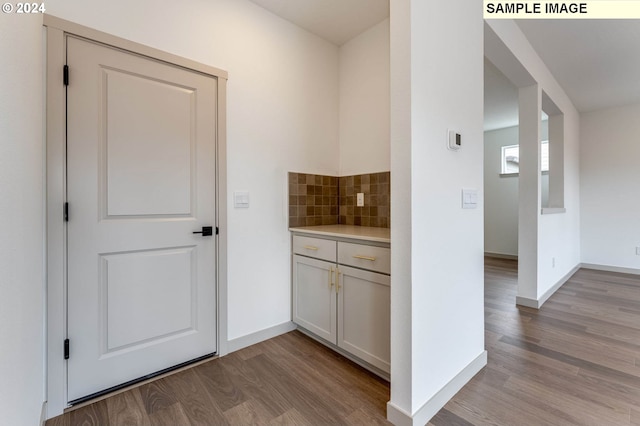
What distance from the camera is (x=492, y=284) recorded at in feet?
13.0

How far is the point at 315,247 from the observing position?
7.35ft

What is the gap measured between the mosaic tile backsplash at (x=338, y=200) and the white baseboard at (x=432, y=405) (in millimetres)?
1175

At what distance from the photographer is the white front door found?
1.59 metres

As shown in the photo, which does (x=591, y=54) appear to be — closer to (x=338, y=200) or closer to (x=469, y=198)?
(x=469, y=198)

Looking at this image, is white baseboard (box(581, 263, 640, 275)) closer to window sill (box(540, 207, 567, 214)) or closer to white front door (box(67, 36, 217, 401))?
window sill (box(540, 207, 567, 214))

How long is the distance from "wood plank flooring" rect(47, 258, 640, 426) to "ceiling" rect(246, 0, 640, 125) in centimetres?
262

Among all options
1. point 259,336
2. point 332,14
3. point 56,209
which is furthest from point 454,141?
point 56,209

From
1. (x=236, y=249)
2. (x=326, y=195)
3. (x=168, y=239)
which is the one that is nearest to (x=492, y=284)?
(x=326, y=195)

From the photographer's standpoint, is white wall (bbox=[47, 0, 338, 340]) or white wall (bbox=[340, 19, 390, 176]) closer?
white wall (bbox=[47, 0, 338, 340])

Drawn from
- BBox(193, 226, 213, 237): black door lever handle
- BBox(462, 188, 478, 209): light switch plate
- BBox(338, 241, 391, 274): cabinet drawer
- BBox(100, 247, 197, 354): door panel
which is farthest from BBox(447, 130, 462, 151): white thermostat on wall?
BBox(100, 247, 197, 354): door panel

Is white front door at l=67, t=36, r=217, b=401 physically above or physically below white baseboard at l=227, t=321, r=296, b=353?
above

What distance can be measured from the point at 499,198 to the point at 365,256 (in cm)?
529

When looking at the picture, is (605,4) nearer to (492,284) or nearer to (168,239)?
(492,284)

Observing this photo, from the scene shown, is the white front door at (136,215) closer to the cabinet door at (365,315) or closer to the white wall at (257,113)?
the white wall at (257,113)
